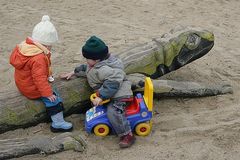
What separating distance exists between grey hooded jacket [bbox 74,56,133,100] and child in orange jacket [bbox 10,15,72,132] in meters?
0.42

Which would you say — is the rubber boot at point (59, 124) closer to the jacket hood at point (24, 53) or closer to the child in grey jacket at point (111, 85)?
the child in grey jacket at point (111, 85)

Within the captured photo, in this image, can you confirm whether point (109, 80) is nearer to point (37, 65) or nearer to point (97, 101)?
point (97, 101)

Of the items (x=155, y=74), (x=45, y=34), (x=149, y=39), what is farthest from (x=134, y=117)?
(x=149, y=39)

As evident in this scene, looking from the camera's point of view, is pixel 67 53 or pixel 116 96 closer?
pixel 116 96

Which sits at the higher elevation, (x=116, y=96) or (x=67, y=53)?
(x=116, y=96)

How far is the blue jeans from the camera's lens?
4270 mm

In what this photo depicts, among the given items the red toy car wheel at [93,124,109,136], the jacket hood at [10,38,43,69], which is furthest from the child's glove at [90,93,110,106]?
the jacket hood at [10,38,43,69]

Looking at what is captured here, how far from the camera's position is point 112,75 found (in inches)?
168

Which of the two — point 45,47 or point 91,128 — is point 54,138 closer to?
point 91,128

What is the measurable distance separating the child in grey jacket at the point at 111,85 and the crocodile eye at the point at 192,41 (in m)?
1.17

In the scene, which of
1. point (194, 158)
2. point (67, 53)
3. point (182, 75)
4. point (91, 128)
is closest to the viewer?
point (194, 158)

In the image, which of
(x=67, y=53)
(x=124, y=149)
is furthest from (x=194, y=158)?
(x=67, y=53)

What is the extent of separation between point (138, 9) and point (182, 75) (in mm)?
3220

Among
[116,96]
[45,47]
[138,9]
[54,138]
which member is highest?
[45,47]
